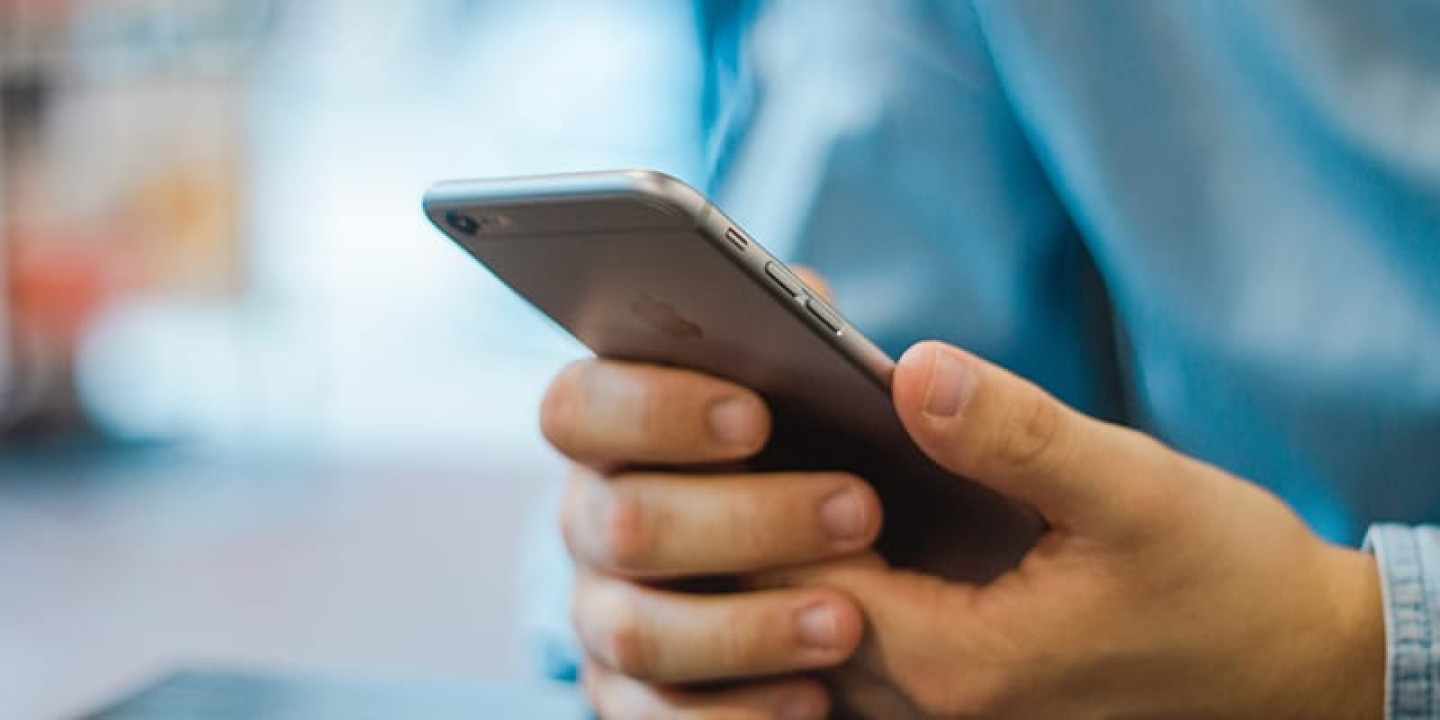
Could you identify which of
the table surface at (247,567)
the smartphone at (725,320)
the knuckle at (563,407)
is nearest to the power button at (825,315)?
the smartphone at (725,320)

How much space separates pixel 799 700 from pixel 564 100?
37cm

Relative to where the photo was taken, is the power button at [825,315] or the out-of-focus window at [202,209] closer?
the power button at [825,315]

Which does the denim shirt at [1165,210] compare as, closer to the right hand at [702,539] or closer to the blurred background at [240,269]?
the right hand at [702,539]

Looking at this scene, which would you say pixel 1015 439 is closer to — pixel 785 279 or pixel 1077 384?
pixel 785 279

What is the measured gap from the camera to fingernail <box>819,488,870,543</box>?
0.38 meters

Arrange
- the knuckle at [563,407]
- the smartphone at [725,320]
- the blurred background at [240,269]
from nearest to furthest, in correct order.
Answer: the smartphone at [725,320] < the knuckle at [563,407] < the blurred background at [240,269]

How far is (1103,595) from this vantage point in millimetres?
360

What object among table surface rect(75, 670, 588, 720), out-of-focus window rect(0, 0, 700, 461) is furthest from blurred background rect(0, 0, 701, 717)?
table surface rect(75, 670, 588, 720)

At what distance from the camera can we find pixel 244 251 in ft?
9.11

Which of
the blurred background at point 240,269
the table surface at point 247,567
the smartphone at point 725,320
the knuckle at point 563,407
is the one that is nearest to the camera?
the smartphone at point 725,320

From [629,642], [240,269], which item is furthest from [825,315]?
[240,269]

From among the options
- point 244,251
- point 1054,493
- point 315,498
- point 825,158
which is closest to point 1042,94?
point 825,158

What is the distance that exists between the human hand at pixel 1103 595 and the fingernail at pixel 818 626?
0.04ft

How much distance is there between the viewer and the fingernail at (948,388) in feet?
1.06
